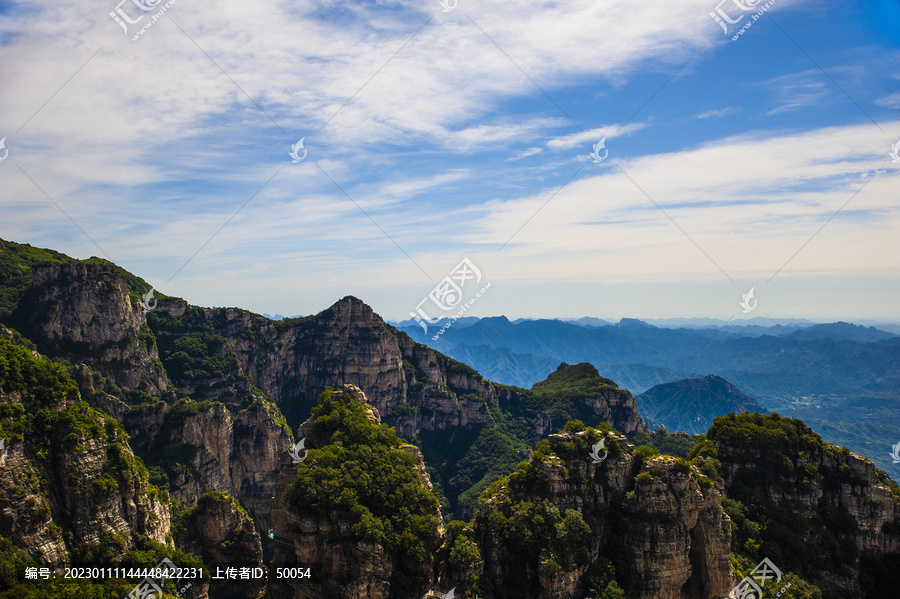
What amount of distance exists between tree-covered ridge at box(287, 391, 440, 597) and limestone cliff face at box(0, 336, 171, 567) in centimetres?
1772

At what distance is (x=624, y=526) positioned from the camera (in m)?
42.2

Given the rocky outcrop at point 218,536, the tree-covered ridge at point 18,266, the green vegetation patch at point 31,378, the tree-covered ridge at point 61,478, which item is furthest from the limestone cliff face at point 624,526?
the tree-covered ridge at point 18,266

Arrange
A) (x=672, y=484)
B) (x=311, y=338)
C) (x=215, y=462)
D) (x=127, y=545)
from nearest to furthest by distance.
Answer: (x=672, y=484) < (x=127, y=545) < (x=215, y=462) < (x=311, y=338)

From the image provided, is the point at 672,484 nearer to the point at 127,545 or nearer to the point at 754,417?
the point at 754,417

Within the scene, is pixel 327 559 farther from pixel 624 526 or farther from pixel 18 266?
pixel 18 266

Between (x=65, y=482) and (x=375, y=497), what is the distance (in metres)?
26.3

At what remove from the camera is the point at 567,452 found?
44.6 m

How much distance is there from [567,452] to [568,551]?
8.09m

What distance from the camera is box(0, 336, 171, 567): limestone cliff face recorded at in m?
38.2

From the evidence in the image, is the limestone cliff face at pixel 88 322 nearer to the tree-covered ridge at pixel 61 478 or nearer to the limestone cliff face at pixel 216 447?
the limestone cliff face at pixel 216 447

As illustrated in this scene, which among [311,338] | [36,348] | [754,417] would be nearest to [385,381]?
Answer: [311,338]

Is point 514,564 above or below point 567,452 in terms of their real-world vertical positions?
below

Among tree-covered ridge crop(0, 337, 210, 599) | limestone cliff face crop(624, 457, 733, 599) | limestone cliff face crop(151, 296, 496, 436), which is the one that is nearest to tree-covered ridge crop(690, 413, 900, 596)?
limestone cliff face crop(624, 457, 733, 599)

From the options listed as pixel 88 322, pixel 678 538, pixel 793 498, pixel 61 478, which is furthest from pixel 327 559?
pixel 88 322
